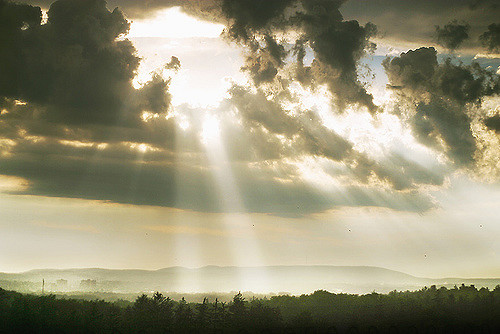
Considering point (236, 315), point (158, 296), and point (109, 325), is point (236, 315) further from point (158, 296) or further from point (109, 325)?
point (109, 325)

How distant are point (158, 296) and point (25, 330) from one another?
28705mm

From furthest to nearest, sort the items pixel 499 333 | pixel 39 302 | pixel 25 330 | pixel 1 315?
pixel 39 302
pixel 499 333
pixel 1 315
pixel 25 330

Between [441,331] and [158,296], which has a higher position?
[158,296]

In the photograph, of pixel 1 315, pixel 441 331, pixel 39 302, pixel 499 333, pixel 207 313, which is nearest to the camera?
pixel 1 315

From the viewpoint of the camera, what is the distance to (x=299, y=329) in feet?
522

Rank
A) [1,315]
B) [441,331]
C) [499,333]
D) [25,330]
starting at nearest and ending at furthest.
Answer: [25,330] < [1,315] < [499,333] < [441,331]

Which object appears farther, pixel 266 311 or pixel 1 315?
pixel 266 311

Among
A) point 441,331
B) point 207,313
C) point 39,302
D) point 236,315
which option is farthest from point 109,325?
point 441,331

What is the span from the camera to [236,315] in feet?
484

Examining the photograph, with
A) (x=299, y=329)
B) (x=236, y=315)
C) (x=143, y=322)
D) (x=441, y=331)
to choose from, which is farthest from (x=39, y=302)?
(x=441, y=331)

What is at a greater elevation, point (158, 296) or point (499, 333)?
point (158, 296)

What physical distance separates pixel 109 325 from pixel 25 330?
58.2 ft

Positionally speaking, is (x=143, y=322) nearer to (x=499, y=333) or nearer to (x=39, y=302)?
(x=39, y=302)

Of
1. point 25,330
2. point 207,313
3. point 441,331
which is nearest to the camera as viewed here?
point 25,330
